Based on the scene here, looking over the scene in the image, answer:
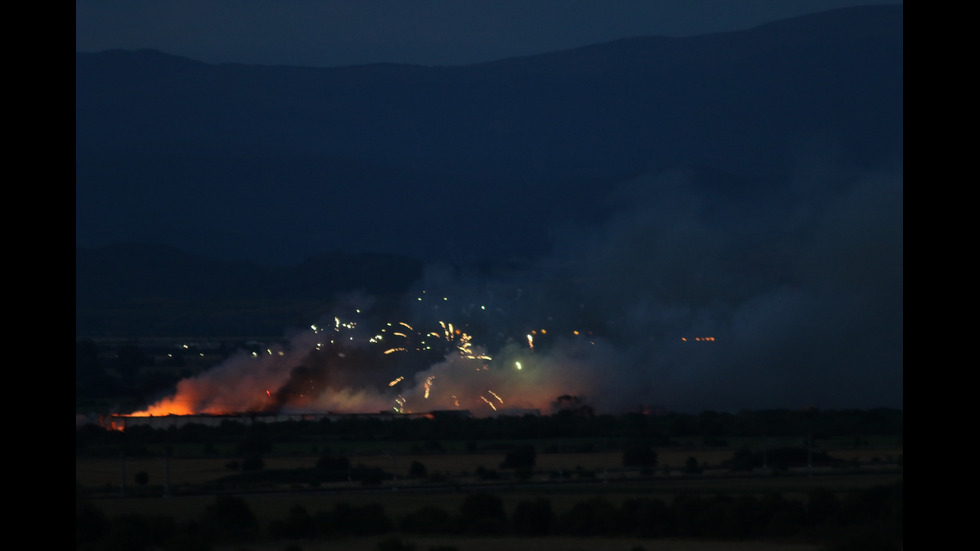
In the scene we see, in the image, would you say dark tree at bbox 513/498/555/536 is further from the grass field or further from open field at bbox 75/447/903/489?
open field at bbox 75/447/903/489

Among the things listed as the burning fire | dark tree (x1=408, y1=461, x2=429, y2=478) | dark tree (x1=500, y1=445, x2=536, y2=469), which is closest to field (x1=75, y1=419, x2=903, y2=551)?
dark tree (x1=408, y1=461, x2=429, y2=478)

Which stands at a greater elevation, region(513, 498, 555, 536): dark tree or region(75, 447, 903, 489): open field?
region(513, 498, 555, 536): dark tree

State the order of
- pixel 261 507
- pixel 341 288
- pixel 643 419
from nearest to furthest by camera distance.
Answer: pixel 261 507 < pixel 643 419 < pixel 341 288

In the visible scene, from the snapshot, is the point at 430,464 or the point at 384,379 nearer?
the point at 430,464

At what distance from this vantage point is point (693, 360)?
6862cm

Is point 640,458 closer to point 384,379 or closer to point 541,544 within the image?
point 541,544

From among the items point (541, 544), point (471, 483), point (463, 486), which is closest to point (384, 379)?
point (471, 483)

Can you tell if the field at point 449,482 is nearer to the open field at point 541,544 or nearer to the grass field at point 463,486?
the grass field at point 463,486

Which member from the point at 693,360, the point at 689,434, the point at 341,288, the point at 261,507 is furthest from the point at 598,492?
the point at 341,288

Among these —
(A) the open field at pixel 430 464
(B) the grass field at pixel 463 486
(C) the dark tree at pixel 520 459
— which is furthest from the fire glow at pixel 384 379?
(C) the dark tree at pixel 520 459

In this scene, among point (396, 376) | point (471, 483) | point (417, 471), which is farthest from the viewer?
point (396, 376)
